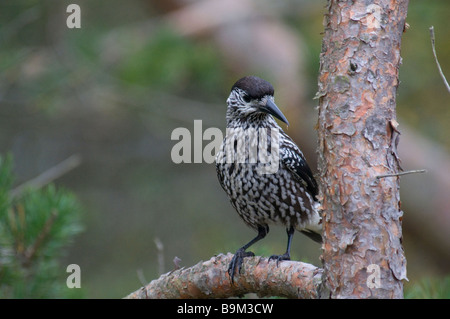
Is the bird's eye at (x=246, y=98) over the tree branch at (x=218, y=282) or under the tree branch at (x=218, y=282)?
over

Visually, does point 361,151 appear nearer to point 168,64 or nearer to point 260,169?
point 260,169

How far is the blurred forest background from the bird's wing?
5.49ft

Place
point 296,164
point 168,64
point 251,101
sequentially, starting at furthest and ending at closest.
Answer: point 168,64 < point 296,164 < point 251,101

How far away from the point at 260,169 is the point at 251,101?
410 mm

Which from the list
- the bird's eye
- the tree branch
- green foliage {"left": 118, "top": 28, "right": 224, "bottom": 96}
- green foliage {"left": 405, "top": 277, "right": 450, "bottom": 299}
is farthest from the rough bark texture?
green foliage {"left": 118, "top": 28, "right": 224, "bottom": 96}

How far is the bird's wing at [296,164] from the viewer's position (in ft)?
13.0

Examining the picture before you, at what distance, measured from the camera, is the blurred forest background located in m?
5.62

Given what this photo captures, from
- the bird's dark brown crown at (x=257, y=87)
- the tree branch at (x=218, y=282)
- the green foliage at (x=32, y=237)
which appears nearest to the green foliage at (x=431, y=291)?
the tree branch at (x=218, y=282)

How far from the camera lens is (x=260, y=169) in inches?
153

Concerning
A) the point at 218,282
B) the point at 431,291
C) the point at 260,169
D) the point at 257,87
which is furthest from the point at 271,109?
the point at 431,291

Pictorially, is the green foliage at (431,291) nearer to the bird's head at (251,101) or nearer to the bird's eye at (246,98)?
the bird's head at (251,101)

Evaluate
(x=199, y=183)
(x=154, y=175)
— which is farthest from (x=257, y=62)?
(x=199, y=183)

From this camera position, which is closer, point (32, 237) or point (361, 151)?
point (361, 151)

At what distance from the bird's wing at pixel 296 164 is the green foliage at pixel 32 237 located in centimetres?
132
